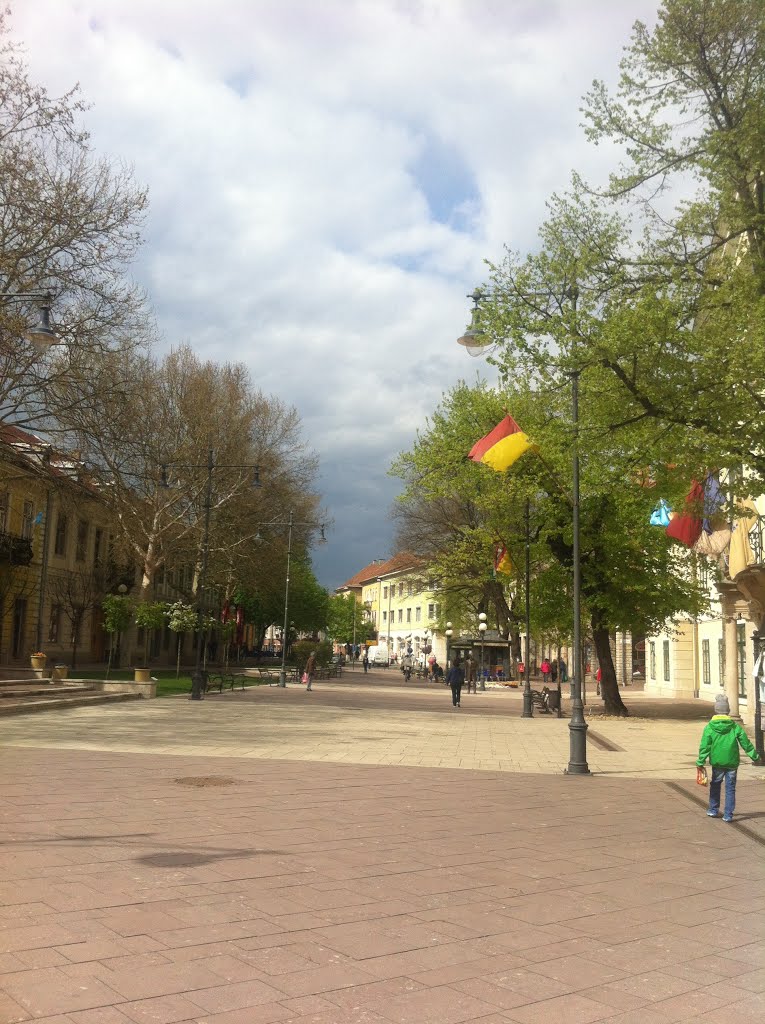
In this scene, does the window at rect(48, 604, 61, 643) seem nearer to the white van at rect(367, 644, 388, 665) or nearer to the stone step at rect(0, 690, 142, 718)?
the stone step at rect(0, 690, 142, 718)

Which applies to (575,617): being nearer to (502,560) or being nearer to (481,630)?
(502,560)

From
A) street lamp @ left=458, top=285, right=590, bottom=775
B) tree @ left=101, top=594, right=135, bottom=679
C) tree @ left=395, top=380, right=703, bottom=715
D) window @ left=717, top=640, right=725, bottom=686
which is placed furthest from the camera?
window @ left=717, top=640, right=725, bottom=686

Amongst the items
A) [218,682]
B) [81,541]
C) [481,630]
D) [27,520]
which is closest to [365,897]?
[218,682]

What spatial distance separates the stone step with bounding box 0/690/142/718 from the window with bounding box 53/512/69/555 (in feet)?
66.0

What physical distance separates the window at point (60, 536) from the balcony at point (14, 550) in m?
4.61

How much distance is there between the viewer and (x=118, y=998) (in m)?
4.62

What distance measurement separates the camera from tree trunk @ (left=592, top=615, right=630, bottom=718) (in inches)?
1224

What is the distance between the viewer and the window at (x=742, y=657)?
105ft

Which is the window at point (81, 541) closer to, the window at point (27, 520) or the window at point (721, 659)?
the window at point (27, 520)

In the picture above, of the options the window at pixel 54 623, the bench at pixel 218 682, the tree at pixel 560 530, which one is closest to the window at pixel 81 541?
the window at pixel 54 623

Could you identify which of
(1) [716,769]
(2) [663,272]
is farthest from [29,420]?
(1) [716,769]

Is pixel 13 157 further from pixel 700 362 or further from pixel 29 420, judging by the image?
pixel 700 362

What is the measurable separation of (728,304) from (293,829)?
10457 mm

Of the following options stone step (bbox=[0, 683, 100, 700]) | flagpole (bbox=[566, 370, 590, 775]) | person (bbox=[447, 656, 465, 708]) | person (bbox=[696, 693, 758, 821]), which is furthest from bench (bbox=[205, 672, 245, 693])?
person (bbox=[696, 693, 758, 821])
